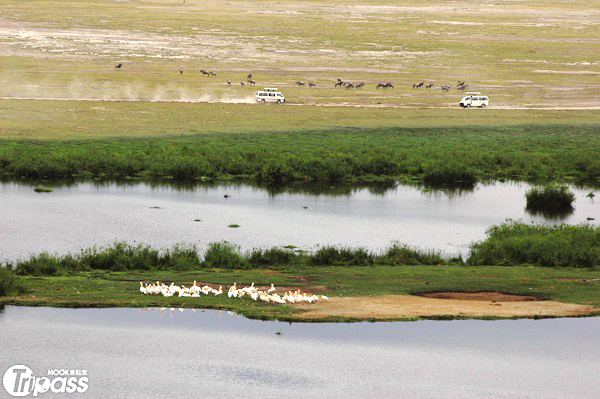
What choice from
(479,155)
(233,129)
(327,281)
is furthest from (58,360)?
Result: (233,129)

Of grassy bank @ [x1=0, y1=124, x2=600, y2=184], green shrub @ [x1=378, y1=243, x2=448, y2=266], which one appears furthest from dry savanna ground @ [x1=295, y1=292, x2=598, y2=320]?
grassy bank @ [x1=0, y1=124, x2=600, y2=184]

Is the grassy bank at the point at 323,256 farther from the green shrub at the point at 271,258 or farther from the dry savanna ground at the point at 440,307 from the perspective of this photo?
the dry savanna ground at the point at 440,307

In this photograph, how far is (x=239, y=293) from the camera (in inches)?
1604

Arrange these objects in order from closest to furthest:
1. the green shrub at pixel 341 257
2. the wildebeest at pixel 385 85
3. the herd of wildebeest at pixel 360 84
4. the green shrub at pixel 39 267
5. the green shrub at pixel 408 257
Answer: the green shrub at pixel 39 267, the green shrub at pixel 341 257, the green shrub at pixel 408 257, the wildebeest at pixel 385 85, the herd of wildebeest at pixel 360 84

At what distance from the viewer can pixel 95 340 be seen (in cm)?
3544

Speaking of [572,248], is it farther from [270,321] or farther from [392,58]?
[392,58]

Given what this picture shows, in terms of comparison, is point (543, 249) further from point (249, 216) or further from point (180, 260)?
point (249, 216)

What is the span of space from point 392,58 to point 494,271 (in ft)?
341

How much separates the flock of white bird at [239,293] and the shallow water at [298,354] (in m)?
1.55

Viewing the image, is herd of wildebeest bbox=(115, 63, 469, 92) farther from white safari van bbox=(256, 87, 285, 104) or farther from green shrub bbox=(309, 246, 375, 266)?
green shrub bbox=(309, 246, 375, 266)

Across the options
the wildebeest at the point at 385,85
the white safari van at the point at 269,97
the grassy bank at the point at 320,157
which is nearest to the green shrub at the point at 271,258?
the grassy bank at the point at 320,157

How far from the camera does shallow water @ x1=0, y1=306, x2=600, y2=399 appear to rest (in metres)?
31.8

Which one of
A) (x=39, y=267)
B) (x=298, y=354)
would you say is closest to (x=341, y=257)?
(x=39, y=267)

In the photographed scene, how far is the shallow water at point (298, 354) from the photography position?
104 ft
